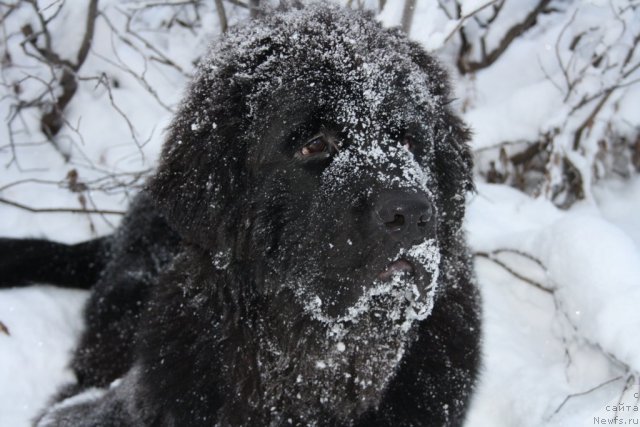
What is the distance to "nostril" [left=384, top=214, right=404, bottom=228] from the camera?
2.17 meters

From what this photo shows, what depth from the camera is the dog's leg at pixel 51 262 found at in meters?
3.81

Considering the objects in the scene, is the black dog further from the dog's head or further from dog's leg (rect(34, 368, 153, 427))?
dog's leg (rect(34, 368, 153, 427))

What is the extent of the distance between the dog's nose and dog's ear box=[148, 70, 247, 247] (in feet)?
2.07

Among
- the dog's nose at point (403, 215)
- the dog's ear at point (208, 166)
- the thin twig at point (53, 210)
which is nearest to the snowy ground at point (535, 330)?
the thin twig at point (53, 210)

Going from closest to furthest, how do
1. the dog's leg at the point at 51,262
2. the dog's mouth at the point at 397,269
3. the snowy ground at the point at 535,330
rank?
the dog's mouth at the point at 397,269 < the snowy ground at the point at 535,330 < the dog's leg at the point at 51,262

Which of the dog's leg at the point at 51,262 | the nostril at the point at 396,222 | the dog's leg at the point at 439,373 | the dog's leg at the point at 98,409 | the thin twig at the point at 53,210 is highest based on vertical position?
the thin twig at the point at 53,210

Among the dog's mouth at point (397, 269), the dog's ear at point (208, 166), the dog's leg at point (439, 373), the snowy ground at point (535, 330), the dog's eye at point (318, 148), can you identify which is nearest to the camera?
the dog's mouth at point (397, 269)

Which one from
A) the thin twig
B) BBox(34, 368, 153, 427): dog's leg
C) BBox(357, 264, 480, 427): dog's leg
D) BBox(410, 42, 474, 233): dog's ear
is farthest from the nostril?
the thin twig

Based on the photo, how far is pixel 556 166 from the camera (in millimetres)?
4750

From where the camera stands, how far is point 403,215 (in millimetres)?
2158

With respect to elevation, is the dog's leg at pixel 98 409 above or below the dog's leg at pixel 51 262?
below

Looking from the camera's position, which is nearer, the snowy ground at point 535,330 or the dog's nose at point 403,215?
the dog's nose at point 403,215

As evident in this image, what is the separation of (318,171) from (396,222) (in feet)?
1.28

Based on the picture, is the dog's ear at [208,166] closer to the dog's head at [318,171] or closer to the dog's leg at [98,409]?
the dog's head at [318,171]
